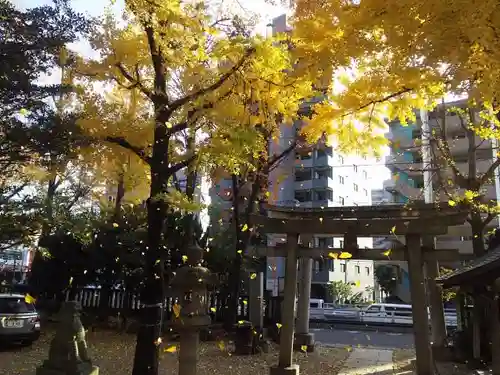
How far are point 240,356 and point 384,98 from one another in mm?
7954

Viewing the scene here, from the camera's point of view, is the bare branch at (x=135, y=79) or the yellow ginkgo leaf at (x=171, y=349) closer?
the bare branch at (x=135, y=79)

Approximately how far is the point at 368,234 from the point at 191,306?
13.3ft

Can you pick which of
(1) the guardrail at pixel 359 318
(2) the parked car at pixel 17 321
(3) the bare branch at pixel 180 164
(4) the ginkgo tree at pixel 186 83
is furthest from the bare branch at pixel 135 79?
(1) the guardrail at pixel 359 318

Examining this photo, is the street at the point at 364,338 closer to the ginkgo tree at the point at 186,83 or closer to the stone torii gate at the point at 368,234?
the stone torii gate at the point at 368,234

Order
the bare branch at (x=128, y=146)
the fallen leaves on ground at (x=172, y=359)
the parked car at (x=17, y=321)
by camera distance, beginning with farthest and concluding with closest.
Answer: the parked car at (x=17, y=321), the fallen leaves on ground at (x=172, y=359), the bare branch at (x=128, y=146)

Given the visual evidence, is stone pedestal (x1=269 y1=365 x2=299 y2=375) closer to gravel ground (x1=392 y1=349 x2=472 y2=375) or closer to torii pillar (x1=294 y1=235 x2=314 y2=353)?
gravel ground (x1=392 y1=349 x2=472 y2=375)

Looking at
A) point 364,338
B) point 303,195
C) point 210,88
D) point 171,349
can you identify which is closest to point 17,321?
point 171,349

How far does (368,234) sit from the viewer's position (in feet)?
27.7

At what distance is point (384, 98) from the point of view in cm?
558

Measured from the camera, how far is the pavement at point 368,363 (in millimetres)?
9453

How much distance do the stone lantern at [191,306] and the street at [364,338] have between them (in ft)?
31.1

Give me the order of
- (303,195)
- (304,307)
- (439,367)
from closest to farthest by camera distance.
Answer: (439,367), (304,307), (303,195)

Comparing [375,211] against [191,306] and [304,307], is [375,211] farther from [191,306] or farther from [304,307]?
[191,306]

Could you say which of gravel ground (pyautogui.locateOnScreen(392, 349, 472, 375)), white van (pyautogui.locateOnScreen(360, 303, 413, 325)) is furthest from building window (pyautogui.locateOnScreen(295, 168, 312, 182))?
gravel ground (pyautogui.locateOnScreen(392, 349, 472, 375))
